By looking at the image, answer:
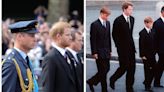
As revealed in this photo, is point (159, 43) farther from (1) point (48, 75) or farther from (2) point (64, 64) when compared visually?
(1) point (48, 75)

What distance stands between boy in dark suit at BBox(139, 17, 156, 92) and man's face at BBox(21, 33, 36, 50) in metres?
0.90

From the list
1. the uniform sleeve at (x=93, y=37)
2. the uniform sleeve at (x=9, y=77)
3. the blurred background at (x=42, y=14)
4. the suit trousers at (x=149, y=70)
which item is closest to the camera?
the uniform sleeve at (x=9, y=77)

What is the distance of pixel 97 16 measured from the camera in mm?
5172

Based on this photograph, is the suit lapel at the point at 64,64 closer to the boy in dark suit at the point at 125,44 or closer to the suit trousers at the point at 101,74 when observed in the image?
the suit trousers at the point at 101,74

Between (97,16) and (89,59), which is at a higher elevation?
(97,16)

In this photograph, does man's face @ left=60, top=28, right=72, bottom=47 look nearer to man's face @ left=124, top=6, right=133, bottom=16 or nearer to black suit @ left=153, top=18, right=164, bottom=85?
man's face @ left=124, top=6, right=133, bottom=16

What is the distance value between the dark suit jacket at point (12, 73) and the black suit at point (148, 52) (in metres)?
0.98

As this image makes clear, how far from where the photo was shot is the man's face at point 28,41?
4.84 metres

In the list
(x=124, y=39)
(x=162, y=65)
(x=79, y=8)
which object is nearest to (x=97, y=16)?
(x=124, y=39)

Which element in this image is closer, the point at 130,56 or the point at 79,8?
the point at 130,56

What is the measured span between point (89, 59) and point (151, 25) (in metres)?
0.59

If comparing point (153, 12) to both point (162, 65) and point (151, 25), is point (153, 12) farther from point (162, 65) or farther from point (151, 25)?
point (162, 65)

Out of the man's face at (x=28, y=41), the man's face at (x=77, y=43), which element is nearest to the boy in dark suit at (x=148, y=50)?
the man's face at (x=77, y=43)

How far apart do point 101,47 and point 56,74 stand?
1.57 feet
